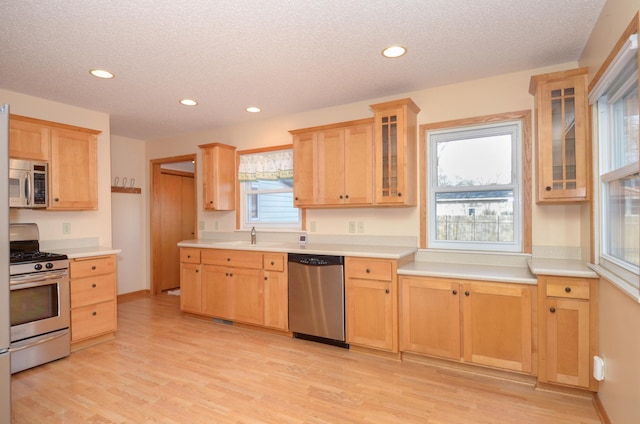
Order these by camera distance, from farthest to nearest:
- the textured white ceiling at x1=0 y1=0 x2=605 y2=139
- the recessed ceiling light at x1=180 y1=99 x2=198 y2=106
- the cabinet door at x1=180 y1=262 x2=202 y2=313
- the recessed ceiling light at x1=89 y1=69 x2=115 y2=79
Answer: the cabinet door at x1=180 y1=262 x2=202 y2=313
the recessed ceiling light at x1=180 y1=99 x2=198 y2=106
the recessed ceiling light at x1=89 y1=69 x2=115 y2=79
the textured white ceiling at x1=0 y1=0 x2=605 y2=139

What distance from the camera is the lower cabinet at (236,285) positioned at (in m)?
3.60

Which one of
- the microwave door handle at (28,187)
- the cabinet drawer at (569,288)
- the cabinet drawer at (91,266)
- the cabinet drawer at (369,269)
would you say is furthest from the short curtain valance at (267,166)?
the cabinet drawer at (569,288)

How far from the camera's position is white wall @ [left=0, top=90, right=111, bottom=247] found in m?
→ 3.42

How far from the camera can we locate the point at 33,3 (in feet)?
6.43

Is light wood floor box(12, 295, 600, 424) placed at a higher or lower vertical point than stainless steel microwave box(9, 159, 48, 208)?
lower

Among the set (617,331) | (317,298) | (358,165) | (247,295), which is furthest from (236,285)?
(617,331)

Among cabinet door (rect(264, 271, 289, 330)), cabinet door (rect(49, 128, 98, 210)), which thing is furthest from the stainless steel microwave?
cabinet door (rect(264, 271, 289, 330))

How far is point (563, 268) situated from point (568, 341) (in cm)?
49

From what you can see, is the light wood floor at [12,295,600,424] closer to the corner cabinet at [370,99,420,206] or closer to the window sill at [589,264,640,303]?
the window sill at [589,264,640,303]

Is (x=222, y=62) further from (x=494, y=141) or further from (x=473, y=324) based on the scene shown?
(x=473, y=324)

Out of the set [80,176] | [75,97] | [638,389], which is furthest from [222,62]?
[638,389]

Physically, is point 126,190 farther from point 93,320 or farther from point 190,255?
point 93,320

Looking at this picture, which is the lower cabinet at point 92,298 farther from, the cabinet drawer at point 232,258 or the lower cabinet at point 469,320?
the lower cabinet at point 469,320

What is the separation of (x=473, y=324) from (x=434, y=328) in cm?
30
